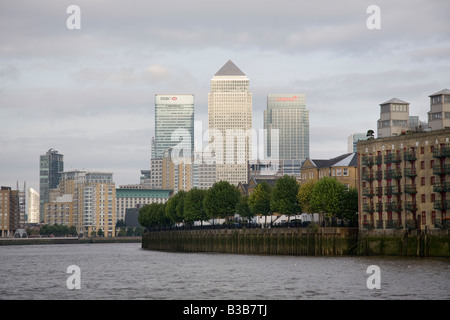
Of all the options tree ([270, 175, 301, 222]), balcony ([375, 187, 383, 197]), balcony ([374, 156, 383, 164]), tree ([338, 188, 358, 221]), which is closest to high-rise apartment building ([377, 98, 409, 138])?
tree ([338, 188, 358, 221])

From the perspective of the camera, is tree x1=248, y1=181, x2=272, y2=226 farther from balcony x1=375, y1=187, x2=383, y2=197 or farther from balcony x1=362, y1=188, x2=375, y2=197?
balcony x1=375, y1=187, x2=383, y2=197

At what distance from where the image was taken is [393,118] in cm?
14112

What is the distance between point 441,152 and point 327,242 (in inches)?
1024

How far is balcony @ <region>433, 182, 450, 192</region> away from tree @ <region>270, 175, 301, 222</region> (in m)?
42.8

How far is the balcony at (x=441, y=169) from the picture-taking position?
11225cm

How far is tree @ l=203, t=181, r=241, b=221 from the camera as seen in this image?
18312 cm

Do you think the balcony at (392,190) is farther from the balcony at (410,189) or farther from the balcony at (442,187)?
the balcony at (442,187)

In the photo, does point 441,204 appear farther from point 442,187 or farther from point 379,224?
point 379,224

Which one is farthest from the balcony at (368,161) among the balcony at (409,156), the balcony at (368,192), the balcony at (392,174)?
the balcony at (409,156)

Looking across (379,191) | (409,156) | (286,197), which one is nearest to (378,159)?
(379,191)

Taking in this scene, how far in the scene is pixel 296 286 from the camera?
79.4 metres
